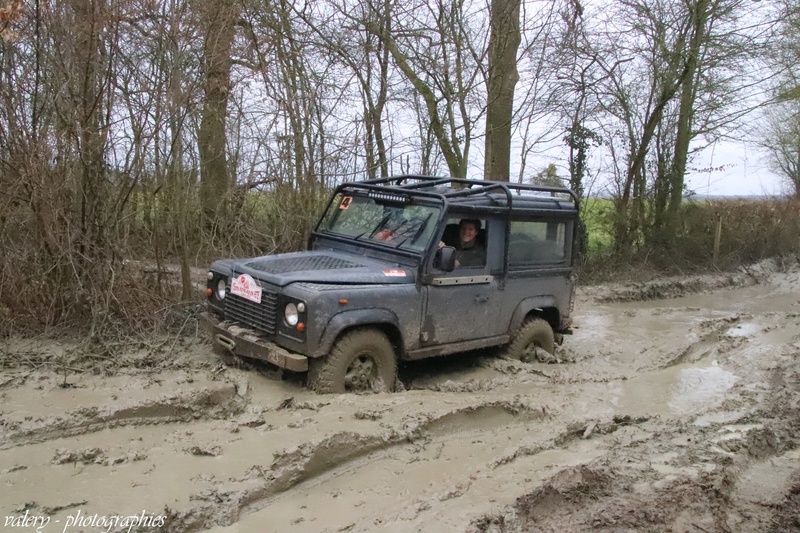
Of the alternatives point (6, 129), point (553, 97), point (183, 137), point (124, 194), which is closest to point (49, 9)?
point (6, 129)

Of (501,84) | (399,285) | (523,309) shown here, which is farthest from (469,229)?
(501,84)

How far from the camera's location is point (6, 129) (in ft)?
19.6

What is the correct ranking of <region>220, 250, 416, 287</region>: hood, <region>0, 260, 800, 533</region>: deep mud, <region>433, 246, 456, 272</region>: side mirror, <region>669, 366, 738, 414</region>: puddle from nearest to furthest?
<region>0, 260, 800, 533</region>: deep mud < <region>220, 250, 416, 287</region>: hood < <region>433, 246, 456, 272</region>: side mirror < <region>669, 366, 738, 414</region>: puddle

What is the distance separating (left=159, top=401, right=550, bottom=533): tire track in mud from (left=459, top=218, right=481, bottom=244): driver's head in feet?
5.53

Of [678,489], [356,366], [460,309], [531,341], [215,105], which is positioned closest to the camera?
[678,489]

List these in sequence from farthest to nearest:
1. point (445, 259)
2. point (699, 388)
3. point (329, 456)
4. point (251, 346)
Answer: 1. point (699, 388)
2. point (445, 259)
3. point (251, 346)
4. point (329, 456)

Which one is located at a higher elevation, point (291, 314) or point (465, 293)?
point (465, 293)

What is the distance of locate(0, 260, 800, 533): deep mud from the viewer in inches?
142

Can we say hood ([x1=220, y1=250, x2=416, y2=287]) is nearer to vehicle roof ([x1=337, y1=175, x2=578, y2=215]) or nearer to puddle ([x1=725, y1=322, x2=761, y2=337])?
vehicle roof ([x1=337, y1=175, x2=578, y2=215])

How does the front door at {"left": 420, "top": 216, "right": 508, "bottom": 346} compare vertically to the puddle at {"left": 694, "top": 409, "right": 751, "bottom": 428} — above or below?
above

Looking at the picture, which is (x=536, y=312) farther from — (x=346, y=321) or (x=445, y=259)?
(x=346, y=321)

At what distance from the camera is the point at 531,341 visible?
737cm

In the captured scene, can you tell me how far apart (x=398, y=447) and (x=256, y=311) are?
1.82 meters

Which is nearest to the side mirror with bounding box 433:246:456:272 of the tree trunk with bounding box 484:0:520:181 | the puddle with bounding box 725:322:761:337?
the puddle with bounding box 725:322:761:337
